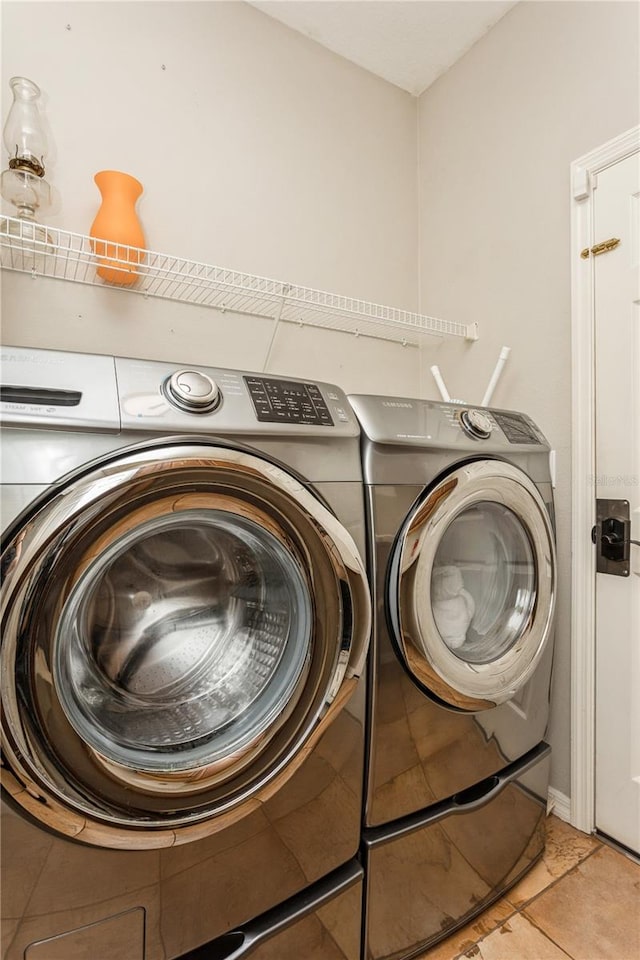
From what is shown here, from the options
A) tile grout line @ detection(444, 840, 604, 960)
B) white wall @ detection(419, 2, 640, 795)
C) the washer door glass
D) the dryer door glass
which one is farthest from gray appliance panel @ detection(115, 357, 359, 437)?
tile grout line @ detection(444, 840, 604, 960)

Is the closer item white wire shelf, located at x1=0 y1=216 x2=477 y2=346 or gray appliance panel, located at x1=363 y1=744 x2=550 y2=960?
gray appliance panel, located at x1=363 y1=744 x2=550 y2=960

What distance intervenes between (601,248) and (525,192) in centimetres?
43

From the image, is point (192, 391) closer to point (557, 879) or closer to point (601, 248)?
point (601, 248)

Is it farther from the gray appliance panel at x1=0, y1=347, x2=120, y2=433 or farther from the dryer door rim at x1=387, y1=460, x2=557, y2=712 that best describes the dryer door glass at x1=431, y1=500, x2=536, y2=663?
the gray appliance panel at x1=0, y1=347, x2=120, y2=433

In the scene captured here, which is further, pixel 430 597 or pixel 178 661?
pixel 430 597

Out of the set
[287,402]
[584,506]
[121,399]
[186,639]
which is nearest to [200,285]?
[287,402]

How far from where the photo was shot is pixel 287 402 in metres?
0.98

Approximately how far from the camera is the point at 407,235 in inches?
87.7

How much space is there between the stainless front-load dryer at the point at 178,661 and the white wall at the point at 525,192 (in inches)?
38.8

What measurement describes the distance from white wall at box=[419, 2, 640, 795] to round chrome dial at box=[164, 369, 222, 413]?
123 centimetres

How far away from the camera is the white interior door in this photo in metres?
1.44

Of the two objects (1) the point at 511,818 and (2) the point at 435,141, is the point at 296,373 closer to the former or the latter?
(2) the point at 435,141

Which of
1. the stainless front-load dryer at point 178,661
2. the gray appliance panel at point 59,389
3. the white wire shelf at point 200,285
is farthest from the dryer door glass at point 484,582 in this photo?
the white wire shelf at point 200,285

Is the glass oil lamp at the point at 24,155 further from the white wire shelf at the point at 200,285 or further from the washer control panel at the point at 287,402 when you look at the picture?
the washer control panel at the point at 287,402
